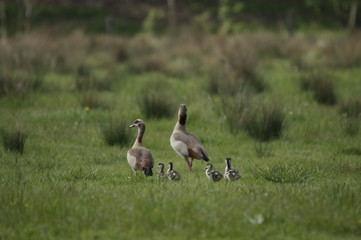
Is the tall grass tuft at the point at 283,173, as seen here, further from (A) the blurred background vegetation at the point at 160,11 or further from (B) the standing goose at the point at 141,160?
(A) the blurred background vegetation at the point at 160,11

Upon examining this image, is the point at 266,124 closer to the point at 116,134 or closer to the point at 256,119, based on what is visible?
the point at 256,119

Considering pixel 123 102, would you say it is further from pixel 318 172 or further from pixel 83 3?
pixel 83 3

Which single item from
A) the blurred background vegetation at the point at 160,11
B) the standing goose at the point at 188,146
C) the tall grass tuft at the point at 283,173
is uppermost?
the standing goose at the point at 188,146

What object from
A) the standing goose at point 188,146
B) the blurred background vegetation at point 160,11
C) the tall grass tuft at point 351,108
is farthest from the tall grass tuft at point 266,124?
the blurred background vegetation at point 160,11

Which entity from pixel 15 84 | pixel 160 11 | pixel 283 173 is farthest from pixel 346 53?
pixel 160 11

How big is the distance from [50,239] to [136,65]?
47.2 feet

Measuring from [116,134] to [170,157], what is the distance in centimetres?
113

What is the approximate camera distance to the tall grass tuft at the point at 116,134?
1034 cm

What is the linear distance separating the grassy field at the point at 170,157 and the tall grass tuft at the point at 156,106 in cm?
4

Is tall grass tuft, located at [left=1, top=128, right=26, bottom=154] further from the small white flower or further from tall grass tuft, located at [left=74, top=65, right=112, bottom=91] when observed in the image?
tall grass tuft, located at [left=74, top=65, right=112, bottom=91]

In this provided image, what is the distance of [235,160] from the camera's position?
9.38m

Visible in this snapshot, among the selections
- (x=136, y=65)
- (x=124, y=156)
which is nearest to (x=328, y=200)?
(x=124, y=156)

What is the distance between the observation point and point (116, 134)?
408 inches

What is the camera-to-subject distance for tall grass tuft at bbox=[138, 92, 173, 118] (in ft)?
40.2
